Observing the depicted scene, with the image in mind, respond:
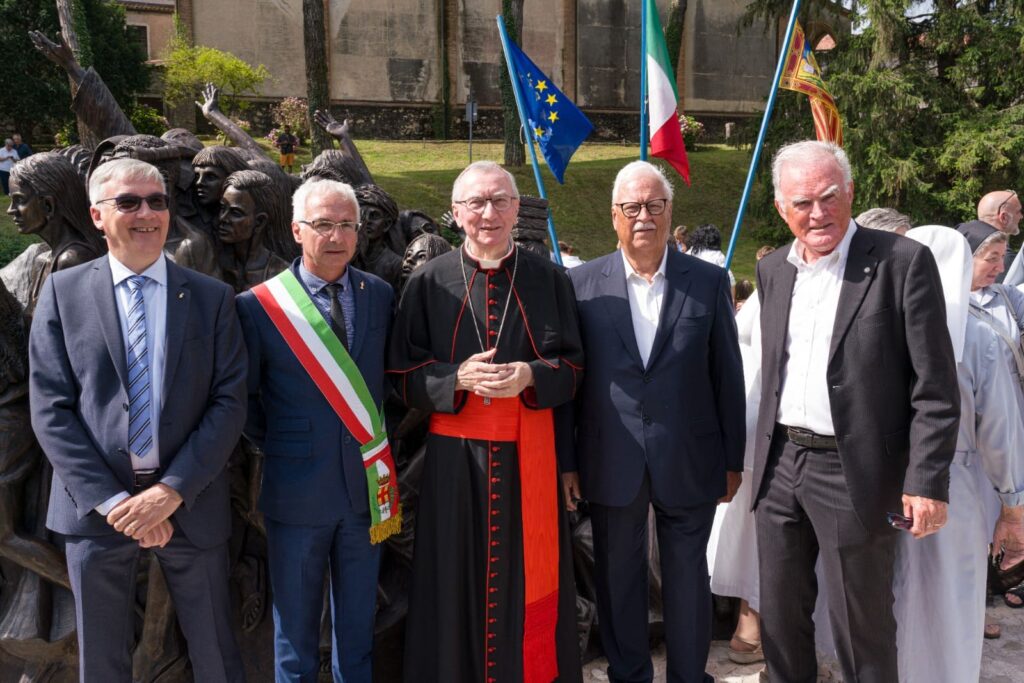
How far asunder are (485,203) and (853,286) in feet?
4.27

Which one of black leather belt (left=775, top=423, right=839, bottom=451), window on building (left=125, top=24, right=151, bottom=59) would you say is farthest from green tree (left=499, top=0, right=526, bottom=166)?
black leather belt (left=775, top=423, right=839, bottom=451)

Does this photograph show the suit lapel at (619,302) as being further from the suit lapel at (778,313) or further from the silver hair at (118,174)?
the silver hair at (118,174)

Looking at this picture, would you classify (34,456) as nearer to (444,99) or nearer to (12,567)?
(12,567)

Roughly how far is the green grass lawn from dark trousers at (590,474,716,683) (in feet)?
43.6

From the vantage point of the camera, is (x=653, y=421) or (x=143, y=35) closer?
(x=653, y=421)

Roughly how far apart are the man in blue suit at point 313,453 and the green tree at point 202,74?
20347 millimetres

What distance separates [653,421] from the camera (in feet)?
10.3

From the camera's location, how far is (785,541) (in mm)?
3070

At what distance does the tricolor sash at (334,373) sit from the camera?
9.68 ft

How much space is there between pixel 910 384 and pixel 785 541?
2.32 ft

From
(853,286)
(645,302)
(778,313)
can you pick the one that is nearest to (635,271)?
(645,302)

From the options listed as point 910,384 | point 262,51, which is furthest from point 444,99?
point 910,384

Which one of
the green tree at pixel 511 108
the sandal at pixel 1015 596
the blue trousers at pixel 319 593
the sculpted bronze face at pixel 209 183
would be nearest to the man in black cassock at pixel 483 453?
Result: the blue trousers at pixel 319 593

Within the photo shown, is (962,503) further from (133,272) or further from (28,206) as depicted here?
(28,206)
